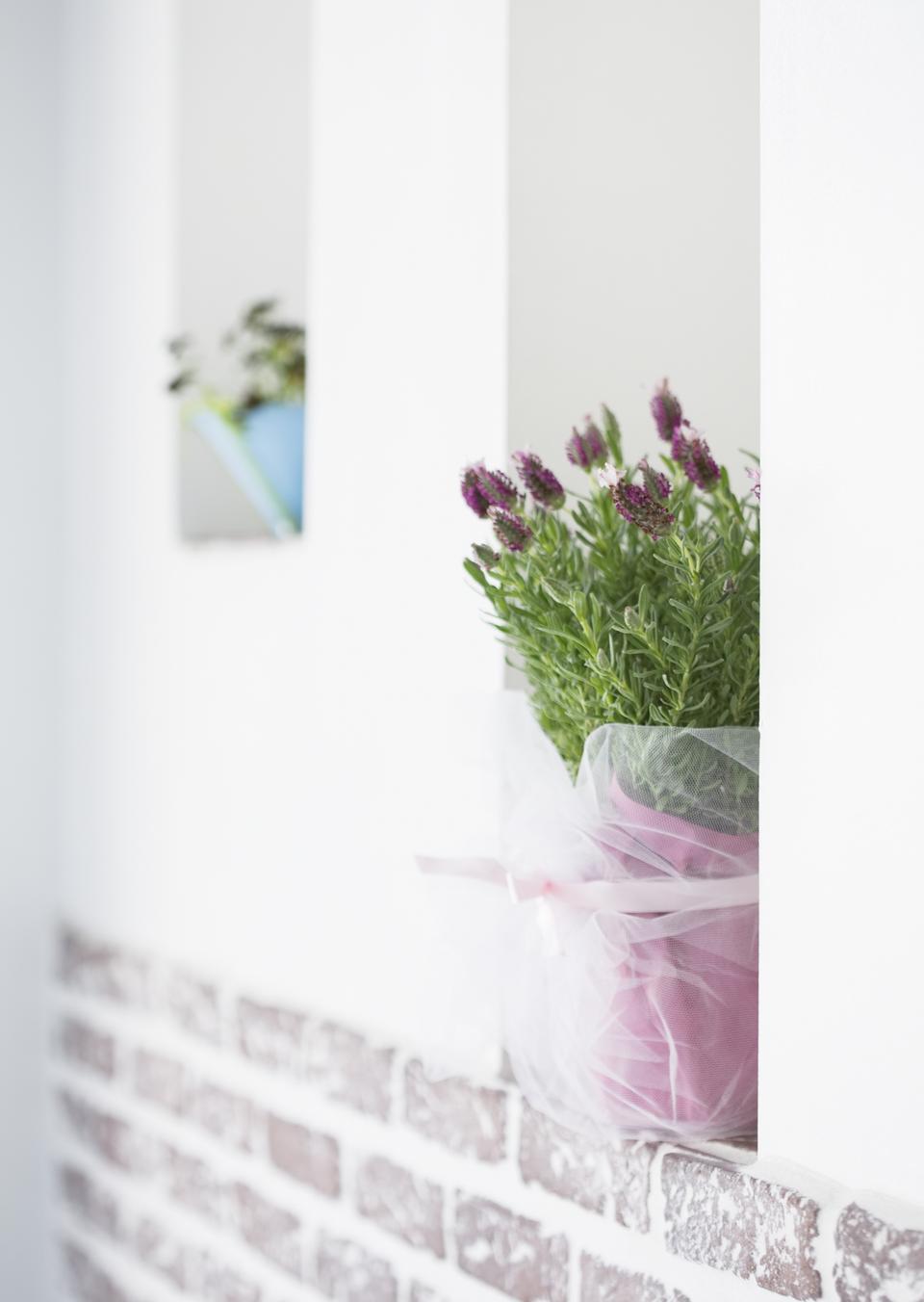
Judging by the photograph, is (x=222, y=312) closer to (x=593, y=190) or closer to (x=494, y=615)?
(x=593, y=190)

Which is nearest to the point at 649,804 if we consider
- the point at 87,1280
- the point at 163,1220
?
the point at 163,1220

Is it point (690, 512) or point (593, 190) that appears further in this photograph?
point (593, 190)

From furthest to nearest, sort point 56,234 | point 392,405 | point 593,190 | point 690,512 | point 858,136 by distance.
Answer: point 56,234 < point 392,405 < point 593,190 < point 690,512 < point 858,136

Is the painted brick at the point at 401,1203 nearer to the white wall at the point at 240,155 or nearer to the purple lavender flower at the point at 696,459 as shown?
the purple lavender flower at the point at 696,459

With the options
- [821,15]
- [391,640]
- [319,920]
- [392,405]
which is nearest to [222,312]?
[392,405]

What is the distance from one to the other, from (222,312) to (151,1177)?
3.35ft

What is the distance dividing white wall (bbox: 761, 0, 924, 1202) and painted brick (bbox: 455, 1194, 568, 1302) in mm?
259

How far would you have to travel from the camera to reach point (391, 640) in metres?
1.15

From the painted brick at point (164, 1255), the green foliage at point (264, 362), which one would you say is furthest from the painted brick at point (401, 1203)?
the green foliage at point (264, 362)

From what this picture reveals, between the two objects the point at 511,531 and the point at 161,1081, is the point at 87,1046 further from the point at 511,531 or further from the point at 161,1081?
the point at 511,531

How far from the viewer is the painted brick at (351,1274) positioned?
1.12 meters

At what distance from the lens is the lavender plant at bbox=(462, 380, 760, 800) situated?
783 mm

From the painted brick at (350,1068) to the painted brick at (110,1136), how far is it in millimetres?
382

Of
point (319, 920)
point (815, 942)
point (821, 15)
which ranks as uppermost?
point (821, 15)
